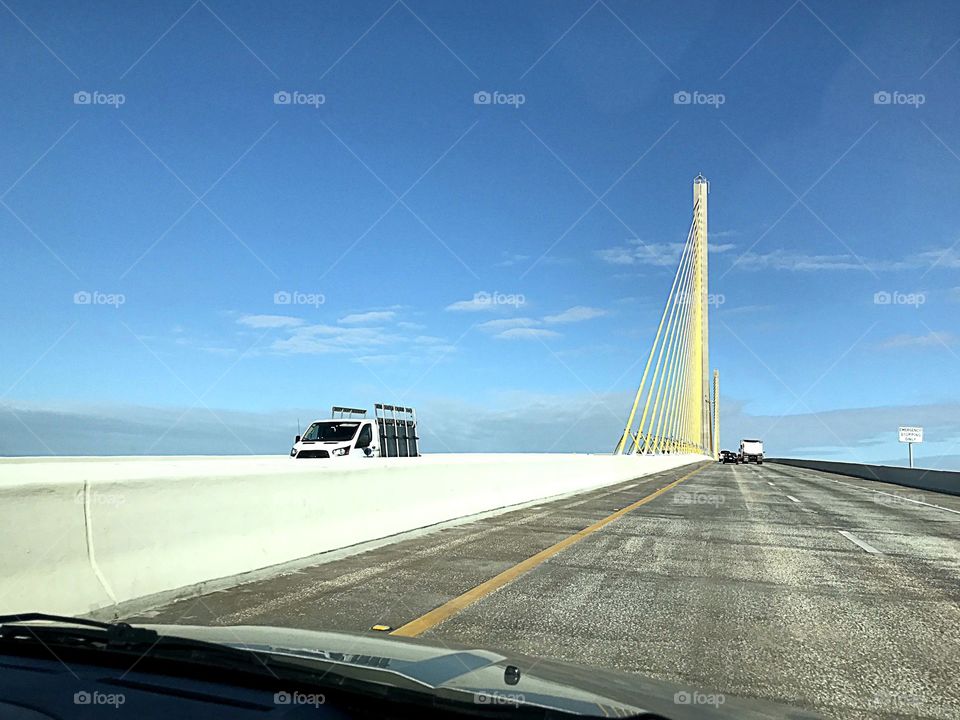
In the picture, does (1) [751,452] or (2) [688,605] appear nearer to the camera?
(2) [688,605]

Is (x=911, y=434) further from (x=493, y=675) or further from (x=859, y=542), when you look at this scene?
(x=493, y=675)

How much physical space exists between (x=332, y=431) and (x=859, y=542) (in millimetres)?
16423

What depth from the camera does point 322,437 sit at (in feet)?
80.1

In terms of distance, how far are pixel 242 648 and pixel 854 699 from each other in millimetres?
3146

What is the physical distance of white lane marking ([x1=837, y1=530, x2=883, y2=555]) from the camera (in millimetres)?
10241

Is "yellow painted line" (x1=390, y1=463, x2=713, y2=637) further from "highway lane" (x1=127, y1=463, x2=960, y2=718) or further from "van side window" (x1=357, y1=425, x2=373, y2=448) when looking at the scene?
"van side window" (x1=357, y1=425, x2=373, y2=448)

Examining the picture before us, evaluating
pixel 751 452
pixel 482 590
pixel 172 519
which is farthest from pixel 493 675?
pixel 751 452

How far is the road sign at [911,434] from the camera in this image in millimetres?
42438

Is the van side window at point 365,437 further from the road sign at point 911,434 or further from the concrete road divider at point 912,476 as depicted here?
the road sign at point 911,434

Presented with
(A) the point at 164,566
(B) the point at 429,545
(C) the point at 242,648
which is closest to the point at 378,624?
(A) the point at 164,566

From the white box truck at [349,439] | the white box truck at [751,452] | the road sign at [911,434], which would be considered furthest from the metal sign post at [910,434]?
the white box truck at [751,452]

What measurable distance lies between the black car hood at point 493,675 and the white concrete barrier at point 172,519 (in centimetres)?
251

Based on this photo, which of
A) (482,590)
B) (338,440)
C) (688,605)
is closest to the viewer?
(688,605)

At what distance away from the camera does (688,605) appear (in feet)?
21.3
